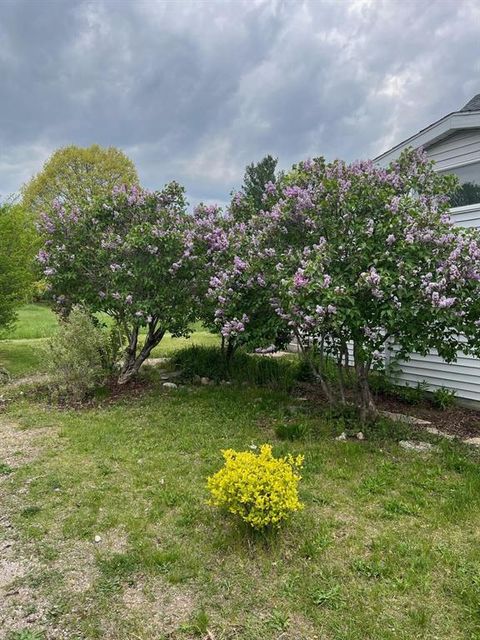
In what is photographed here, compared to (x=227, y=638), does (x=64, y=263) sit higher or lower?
higher

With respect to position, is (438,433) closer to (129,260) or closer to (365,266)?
(365,266)

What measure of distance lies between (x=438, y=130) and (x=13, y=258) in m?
6.95

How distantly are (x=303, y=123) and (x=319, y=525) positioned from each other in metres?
9.08

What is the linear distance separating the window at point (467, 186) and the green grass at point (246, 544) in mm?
3495

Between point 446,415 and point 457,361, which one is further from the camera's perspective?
point 457,361

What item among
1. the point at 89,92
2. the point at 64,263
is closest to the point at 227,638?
the point at 64,263

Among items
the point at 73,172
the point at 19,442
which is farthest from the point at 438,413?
the point at 73,172

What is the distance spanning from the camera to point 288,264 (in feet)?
15.3

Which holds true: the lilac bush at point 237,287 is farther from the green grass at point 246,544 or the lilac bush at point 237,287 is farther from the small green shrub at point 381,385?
the small green shrub at point 381,385

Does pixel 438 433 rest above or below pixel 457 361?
below

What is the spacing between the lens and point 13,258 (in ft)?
26.0

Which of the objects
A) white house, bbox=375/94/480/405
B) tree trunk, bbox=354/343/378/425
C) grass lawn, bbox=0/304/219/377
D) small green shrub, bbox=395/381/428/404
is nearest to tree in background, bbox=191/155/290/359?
tree trunk, bbox=354/343/378/425

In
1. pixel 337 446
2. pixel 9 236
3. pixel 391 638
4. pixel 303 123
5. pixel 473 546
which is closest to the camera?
pixel 391 638

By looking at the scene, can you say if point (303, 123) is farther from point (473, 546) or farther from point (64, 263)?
point (473, 546)
